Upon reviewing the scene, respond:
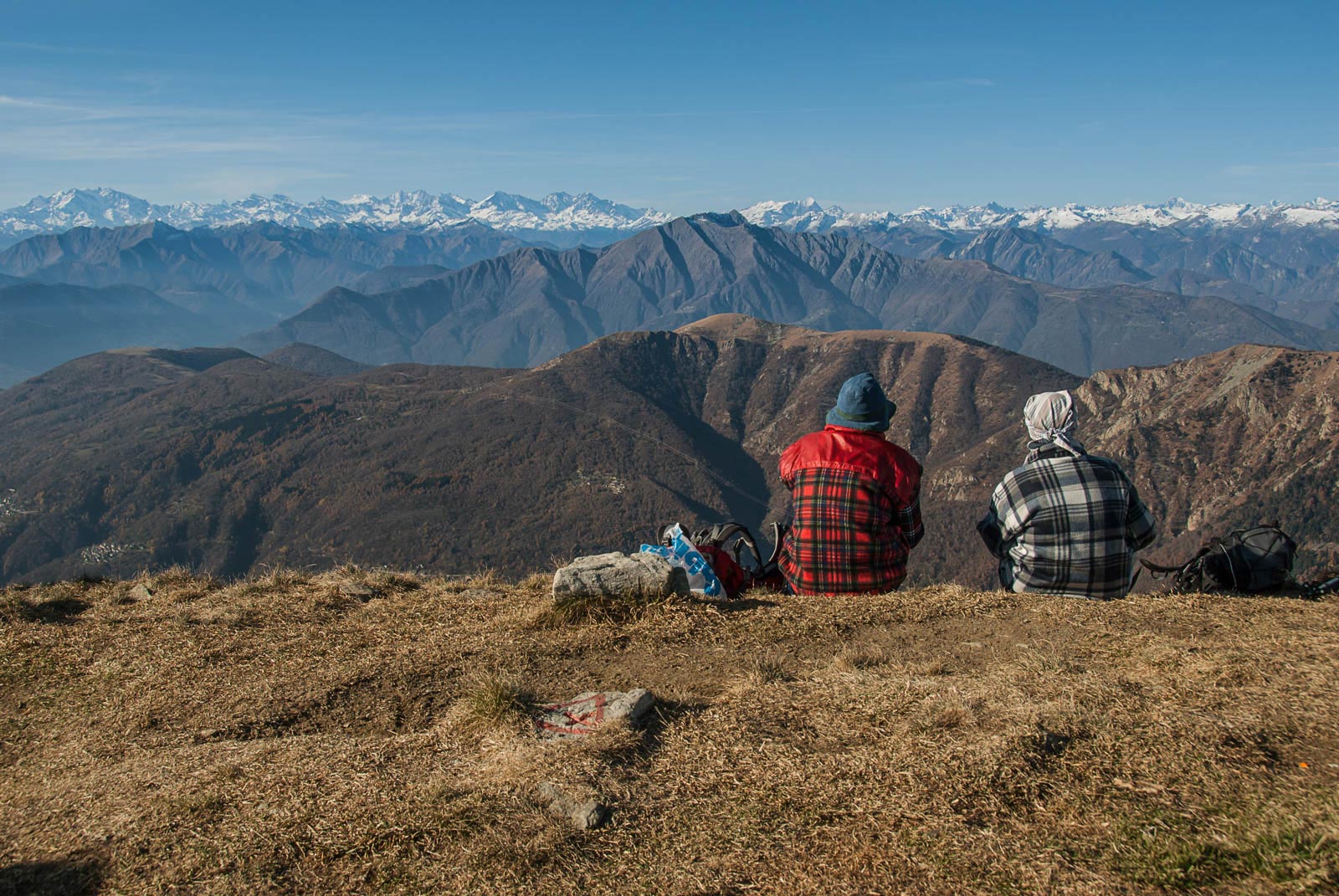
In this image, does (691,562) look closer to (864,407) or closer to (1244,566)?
(864,407)

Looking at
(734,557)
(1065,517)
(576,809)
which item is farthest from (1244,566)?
(576,809)

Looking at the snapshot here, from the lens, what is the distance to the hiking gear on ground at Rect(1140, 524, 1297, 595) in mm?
10211

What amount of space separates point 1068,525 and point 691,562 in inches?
182

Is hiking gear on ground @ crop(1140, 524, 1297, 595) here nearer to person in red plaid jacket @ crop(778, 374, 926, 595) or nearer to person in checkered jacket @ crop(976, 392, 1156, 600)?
person in checkered jacket @ crop(976, 392, 1156, 600)

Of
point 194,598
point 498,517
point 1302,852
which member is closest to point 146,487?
point 498,517

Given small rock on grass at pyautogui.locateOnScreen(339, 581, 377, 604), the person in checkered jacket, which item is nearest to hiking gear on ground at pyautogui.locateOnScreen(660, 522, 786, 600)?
the person in checkered jacket

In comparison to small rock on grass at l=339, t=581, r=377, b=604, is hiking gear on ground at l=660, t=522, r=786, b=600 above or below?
above

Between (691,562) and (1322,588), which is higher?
(691,562)

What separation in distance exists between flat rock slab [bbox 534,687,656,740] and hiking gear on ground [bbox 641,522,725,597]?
298 centimetres

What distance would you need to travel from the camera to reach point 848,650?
7848 mm

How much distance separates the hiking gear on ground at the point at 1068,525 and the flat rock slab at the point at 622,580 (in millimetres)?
4135

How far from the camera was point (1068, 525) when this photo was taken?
899cm

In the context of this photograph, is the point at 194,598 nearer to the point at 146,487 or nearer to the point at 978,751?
the point at 978,751

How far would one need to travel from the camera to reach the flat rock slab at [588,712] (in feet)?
21.0
